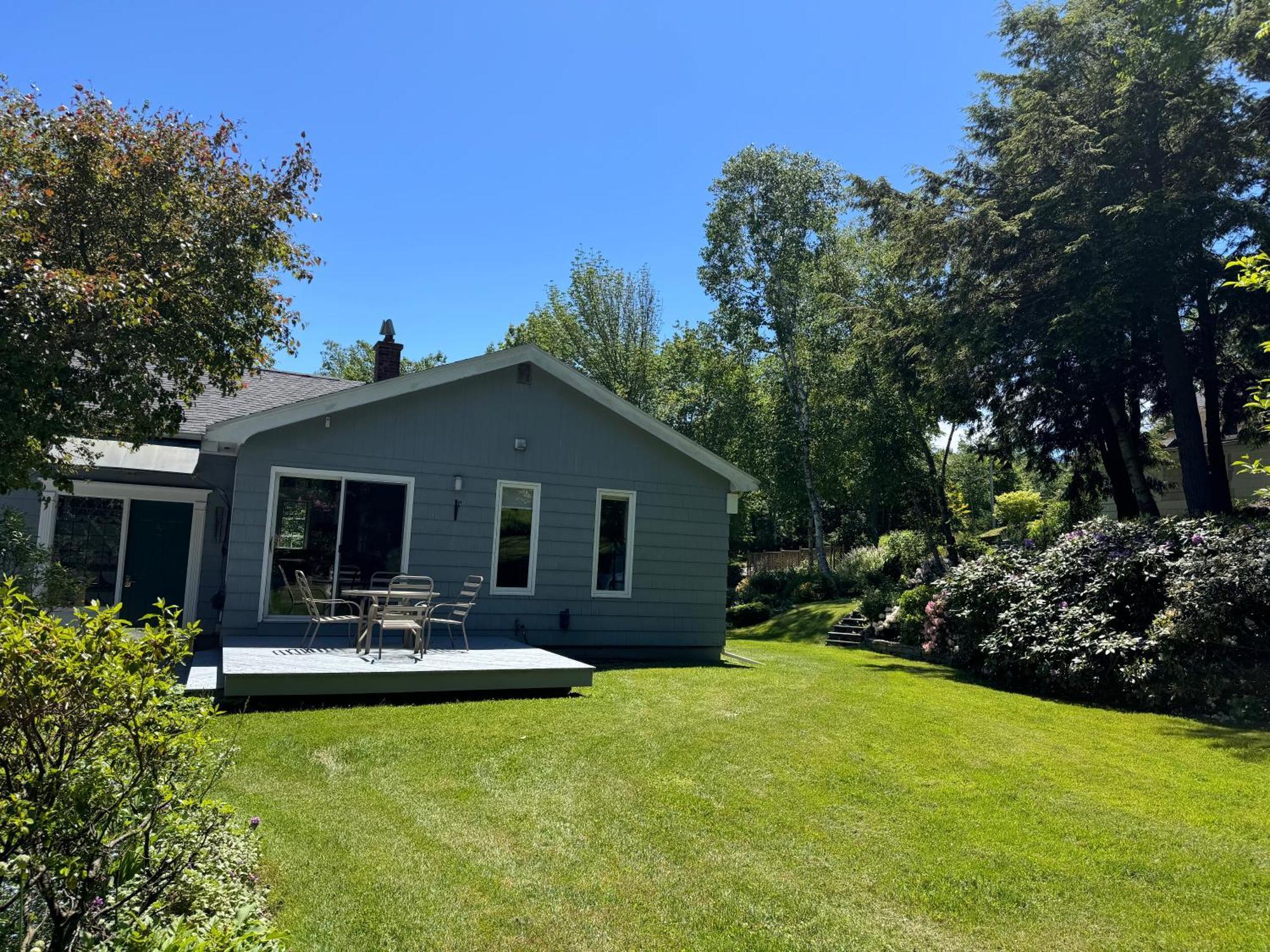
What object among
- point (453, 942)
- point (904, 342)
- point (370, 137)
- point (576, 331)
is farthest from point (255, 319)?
point (576, 331)

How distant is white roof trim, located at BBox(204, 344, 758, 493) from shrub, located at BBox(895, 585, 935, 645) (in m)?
4.98

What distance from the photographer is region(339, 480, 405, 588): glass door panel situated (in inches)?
405

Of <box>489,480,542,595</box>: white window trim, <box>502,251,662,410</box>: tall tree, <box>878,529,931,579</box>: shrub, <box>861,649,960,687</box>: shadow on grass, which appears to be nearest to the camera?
<box>489,480,542,595</box>: white window trim

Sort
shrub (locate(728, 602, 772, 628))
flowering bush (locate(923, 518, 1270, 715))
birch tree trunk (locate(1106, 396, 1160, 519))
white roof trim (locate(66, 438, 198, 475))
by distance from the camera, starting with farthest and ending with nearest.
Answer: shrub (locate(728, 602, 772, 628)) → birch tree trunk (locate(1106, 396, 1160, 519)) → white roof trim (locate(66, 438, 198, 475)) → flowering bush (locate(923, 518, 1270, 715))

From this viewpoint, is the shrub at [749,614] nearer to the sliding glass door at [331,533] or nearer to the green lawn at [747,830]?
the sliding glass door at [331,533]

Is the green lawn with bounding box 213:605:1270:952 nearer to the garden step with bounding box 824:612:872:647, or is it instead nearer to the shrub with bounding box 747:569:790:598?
the garden step with bounding box 824:612:872:647

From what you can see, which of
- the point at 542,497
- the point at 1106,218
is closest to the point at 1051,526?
the point at 1106,218

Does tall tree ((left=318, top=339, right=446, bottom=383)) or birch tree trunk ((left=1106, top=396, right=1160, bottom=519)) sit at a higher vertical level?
tall tree ((left=318, top=339, right=446, bottom=383))

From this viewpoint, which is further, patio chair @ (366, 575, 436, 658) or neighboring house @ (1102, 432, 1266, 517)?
neighboring house @ (1102, 432, 1266, 517)

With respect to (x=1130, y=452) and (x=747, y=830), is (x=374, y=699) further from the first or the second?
(x=1130, y=452)

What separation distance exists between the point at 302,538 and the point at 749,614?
14350 millimetres

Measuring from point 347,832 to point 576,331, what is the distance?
26.9 meters

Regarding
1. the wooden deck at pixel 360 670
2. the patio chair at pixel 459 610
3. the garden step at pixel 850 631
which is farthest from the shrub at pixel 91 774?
the garden step at pixel 850 631

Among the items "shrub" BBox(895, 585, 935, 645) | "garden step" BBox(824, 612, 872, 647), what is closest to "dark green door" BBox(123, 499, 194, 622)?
"shrub" BBox(895, 585, 935, 645)
